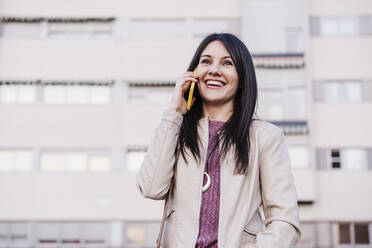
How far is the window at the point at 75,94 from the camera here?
22172 millimetres

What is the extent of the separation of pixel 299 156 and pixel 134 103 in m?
7.05

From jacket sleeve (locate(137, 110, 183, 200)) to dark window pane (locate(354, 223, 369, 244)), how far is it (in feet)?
66.0

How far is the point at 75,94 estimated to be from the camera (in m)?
22.2

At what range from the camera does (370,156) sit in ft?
69.5

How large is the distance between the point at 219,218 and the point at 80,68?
20862 mm

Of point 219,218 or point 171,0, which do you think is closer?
point 219,218

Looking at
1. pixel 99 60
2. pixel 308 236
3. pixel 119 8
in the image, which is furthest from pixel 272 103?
pixel 119 8

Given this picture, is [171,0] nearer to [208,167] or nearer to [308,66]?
[308,66]

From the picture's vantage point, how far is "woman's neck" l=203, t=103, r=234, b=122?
246 cm

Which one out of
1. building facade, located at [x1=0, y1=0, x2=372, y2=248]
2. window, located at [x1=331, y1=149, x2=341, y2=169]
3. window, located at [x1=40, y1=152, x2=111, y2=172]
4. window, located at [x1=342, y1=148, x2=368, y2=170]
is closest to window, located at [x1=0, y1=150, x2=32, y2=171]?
building facade, located at [x1=0, y1=0, x2=372, y2=248]

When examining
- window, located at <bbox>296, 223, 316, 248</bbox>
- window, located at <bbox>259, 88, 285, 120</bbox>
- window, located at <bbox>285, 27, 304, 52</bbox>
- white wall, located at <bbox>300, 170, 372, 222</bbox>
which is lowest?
window, located at <bbox>296, 223, 316, 248</bbox>

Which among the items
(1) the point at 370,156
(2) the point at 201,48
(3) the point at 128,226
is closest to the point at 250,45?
(1) the point at 370,156

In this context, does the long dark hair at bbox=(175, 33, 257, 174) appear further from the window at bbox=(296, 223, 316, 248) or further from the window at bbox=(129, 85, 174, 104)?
the window at bbox=(129, 85, 174, 104)

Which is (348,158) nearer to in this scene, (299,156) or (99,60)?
(299,156)
